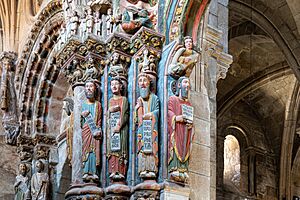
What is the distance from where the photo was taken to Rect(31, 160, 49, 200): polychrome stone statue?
1141cm

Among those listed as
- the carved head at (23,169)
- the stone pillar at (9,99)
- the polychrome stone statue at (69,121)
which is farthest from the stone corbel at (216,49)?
the stone pillar at (9,99)

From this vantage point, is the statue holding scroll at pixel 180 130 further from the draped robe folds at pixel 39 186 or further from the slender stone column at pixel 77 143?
the draped robe folds at pixel 39 186

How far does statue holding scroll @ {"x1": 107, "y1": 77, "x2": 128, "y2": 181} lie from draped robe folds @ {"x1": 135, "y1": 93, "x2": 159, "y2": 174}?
176mm

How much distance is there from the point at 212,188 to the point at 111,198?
1.82 meters

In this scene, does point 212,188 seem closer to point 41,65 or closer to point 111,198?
point 111,198

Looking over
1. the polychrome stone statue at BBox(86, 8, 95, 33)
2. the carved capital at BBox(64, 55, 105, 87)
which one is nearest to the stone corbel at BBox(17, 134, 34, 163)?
the carved capital at BBox(64, 55, 105, 87)

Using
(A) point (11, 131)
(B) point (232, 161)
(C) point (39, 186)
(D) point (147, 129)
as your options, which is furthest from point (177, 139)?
(B) point (232, 161)

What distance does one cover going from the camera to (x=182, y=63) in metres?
8.14

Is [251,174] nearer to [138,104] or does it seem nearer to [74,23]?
[74,23]

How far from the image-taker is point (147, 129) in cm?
791

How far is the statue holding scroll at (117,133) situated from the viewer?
313 inches

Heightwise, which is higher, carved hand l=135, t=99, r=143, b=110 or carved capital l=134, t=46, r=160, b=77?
carved capital l=134, t=46, r=160, b=77

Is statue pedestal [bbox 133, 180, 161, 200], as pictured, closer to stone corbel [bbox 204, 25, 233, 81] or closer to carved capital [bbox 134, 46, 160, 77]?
carved capital [bbox 134, 46, 160, 77]

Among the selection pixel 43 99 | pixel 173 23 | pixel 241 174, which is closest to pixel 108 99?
pixel 173 23
